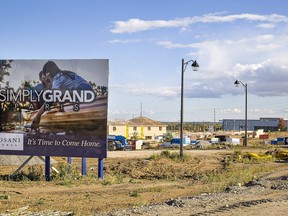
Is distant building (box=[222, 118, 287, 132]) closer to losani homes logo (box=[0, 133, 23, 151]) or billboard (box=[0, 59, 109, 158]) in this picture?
billboard (box=[0, 59, 109, 158])

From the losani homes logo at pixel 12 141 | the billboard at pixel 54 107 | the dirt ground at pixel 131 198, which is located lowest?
the dirt ground at pixel 131 198

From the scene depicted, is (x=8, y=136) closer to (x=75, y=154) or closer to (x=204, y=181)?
(x=75, y=154)

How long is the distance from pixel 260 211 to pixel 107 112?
7969 mm

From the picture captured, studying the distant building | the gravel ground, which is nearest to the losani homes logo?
the gravel ground

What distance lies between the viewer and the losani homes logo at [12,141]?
58.6ft

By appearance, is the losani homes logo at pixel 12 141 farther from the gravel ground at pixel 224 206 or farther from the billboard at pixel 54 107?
the gravel ground at pixel 224 206

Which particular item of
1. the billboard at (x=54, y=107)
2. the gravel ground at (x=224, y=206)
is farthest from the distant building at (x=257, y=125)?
the gravel ground at (x=224, y=206)

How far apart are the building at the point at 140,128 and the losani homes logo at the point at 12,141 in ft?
217

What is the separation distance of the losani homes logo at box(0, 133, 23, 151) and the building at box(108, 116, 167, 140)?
217 ft

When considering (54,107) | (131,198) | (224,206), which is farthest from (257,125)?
(224,206)

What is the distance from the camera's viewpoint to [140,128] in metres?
97.1

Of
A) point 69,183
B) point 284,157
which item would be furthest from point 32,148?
point 284,157

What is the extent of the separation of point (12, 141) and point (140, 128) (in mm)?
79372

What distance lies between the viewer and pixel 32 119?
17.7 m
